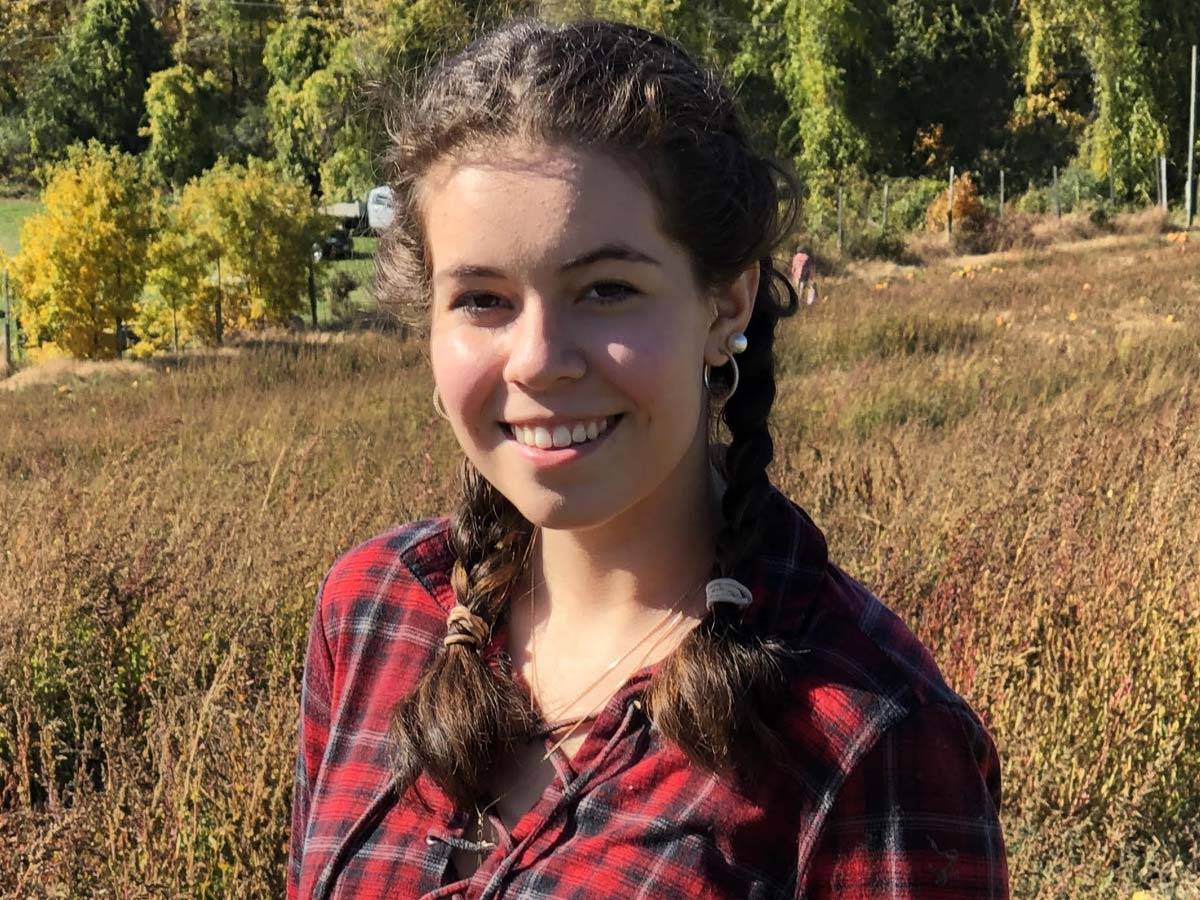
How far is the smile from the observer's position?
1.47 meters

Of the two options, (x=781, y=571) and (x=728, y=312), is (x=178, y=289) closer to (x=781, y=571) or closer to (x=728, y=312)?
(x=728, y=312)

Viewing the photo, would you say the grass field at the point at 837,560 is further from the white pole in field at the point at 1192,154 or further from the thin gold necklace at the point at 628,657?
the white pole in field at the point at 1192,154

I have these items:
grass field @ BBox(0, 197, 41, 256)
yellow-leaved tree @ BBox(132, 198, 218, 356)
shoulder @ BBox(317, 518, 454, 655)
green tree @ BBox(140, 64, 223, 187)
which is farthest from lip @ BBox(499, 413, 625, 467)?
green tree @ BBox(140, 64, 223, 187)

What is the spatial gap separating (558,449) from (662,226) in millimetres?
273

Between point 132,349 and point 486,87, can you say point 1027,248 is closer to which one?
point 132,349

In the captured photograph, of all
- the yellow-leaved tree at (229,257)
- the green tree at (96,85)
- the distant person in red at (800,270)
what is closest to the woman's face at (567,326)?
the distant person in red at (800,270)

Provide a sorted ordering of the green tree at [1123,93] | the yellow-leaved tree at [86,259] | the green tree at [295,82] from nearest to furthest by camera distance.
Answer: the yellow-leaved tree at [86,259], the green tree at [1123,93], the green tree at [295,82]

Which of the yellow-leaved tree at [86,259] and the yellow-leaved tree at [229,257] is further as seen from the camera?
the yellow-leaved tree at [229,257]

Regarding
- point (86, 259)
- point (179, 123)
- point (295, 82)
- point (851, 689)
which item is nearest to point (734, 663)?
point (851, 689)

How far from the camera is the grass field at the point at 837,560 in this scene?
2.81 metres

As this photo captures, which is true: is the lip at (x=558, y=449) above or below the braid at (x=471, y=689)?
above

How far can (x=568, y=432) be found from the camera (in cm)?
148

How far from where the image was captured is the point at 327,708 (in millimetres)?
1845

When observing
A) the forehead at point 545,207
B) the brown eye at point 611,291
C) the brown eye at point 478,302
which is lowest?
the brown eye at point 478,302
